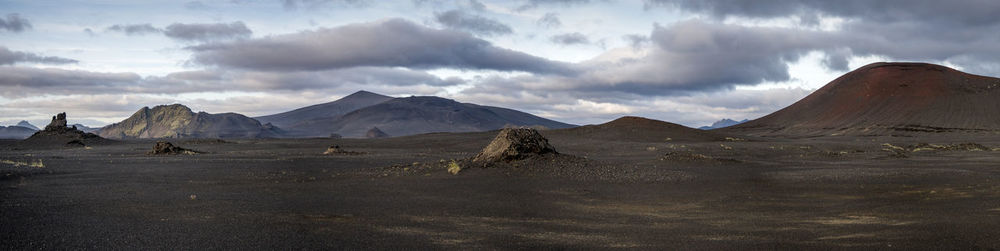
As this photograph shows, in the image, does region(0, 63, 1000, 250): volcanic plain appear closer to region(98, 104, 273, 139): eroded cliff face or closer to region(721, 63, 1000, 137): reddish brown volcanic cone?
region(721, 63, 1000, 137): reddish brown volcanic cone

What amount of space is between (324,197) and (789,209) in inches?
364

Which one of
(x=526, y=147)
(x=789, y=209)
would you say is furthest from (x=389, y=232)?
(x=526, y=147)

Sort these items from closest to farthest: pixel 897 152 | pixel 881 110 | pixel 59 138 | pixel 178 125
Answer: pixel 897 152, pixel 59 138, pixel 881 110, pixel 178 125

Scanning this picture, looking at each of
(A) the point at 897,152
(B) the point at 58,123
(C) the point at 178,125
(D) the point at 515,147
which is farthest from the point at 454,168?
(C) the point at 178,125

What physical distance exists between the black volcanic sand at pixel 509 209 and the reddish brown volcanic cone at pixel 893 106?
6231cm

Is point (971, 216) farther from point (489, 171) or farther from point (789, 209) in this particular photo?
point (489, 171)

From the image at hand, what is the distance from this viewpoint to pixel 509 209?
477 inches

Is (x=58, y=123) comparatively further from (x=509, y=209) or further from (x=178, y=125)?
(x=178, y=125)

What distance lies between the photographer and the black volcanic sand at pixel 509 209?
849 cm

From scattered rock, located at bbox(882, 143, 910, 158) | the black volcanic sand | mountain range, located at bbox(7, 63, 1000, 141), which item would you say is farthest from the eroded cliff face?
the black volcanic sand

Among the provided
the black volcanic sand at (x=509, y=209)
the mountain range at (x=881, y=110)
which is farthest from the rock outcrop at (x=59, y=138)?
the mountain range at (x=881, y=110)

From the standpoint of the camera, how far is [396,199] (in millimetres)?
13938

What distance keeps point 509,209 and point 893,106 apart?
89.2 m

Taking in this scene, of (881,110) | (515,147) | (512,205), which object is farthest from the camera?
(881,110)
